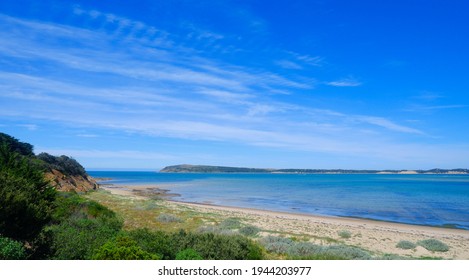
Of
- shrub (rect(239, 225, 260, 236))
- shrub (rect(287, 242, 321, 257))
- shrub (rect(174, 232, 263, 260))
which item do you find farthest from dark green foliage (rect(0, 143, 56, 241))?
shrub (rect(239, 225, 260, 236))

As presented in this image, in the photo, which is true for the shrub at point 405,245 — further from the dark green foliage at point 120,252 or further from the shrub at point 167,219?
the dark green foliage at point 120,252

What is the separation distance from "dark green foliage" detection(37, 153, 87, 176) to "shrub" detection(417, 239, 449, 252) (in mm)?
41103

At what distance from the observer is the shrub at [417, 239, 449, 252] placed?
1934cm

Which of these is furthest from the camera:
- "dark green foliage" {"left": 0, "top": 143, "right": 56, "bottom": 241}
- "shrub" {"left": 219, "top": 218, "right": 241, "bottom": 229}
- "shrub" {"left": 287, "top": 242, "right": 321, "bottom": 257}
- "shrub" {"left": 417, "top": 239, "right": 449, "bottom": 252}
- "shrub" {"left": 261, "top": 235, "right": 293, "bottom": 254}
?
"shrub" {"left": 219, "top": 218, "right": 241, "bottom": 229}

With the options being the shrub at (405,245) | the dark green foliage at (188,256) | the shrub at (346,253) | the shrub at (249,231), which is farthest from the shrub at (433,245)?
the dark green foliage at (188,256)

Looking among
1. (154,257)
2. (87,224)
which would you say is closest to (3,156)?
(87,224)

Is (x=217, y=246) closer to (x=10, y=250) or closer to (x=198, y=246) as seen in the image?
(x=198, y=246)

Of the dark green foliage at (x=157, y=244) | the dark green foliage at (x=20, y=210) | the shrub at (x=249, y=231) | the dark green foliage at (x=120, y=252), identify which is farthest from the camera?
the shrub at (x=249, y=231)

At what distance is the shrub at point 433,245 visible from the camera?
19.3 metres

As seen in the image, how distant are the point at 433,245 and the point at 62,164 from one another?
158 feet

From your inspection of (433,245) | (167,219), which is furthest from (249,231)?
(433,245)

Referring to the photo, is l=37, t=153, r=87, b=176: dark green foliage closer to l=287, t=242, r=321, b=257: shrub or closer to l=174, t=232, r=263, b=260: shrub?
l=287, t=242, r=321, b=257: shrub

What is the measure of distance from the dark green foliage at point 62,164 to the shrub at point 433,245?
41.1 meters
